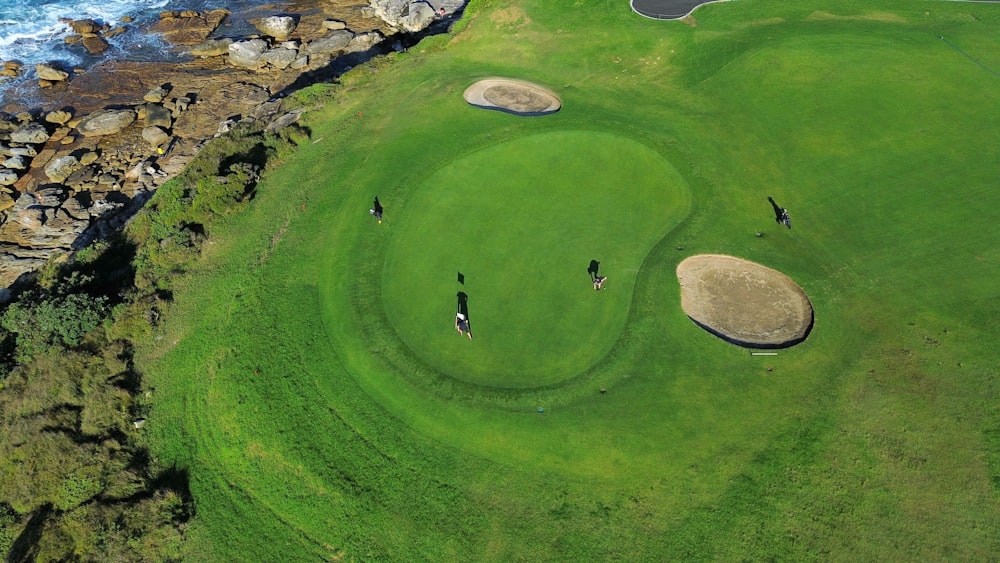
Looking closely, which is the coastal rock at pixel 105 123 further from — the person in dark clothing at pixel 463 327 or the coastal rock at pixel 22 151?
the person in dark clothing at pixel 463 327

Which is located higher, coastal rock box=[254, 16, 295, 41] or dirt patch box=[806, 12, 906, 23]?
coastal rock box=[254, 16, 295, 41]

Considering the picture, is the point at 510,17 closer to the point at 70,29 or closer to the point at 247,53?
the point at 247,53

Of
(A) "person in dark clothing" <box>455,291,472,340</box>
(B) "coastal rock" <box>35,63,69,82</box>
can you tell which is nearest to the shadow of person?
(A) "person in dark clothing" <box>455,291,472,340</box>

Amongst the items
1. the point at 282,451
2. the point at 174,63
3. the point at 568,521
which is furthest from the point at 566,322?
the point at 174,63

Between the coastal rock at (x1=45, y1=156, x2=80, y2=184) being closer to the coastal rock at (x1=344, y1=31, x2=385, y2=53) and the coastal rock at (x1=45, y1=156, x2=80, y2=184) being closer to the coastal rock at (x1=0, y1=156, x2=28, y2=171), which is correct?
the coastal rock at (x1=0, y1=156, x2=28, y2=171)

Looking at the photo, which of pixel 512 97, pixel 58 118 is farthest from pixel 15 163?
pixel 512 97

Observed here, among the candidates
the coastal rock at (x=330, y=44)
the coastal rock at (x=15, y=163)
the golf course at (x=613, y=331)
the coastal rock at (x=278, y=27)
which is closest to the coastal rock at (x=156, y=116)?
the coastal rock at (x=15, y=163)

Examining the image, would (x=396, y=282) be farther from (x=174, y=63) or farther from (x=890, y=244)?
(x=174, y=63)
